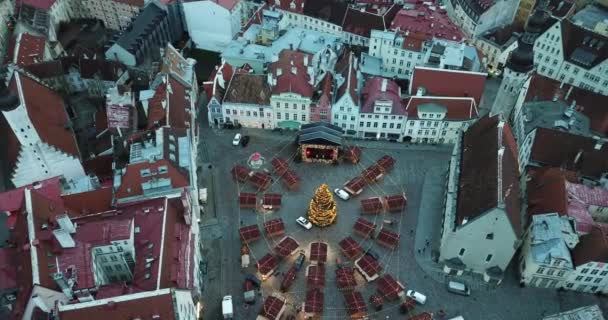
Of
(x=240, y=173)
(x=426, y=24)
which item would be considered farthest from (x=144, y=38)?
(x=426, y=24)

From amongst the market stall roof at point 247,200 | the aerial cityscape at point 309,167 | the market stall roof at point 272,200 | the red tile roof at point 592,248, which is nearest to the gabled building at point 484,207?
the aerial cityscape at point 309,167

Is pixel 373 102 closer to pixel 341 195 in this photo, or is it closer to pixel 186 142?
pixel 341 195

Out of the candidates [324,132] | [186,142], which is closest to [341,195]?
[324,132]


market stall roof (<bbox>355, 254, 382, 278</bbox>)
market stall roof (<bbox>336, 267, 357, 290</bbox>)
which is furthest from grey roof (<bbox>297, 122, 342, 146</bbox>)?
market stall roof (<bbox>336, 267, 357, 290</bbox>)

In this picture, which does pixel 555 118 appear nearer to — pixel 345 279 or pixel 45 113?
pixel 345 279

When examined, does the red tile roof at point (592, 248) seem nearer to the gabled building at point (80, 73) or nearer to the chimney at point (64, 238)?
the chimney at point (64, 238)

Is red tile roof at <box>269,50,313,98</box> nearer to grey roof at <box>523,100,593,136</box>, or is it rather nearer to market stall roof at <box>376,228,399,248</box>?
market stall roof at <box>376,228,399,248</box>
